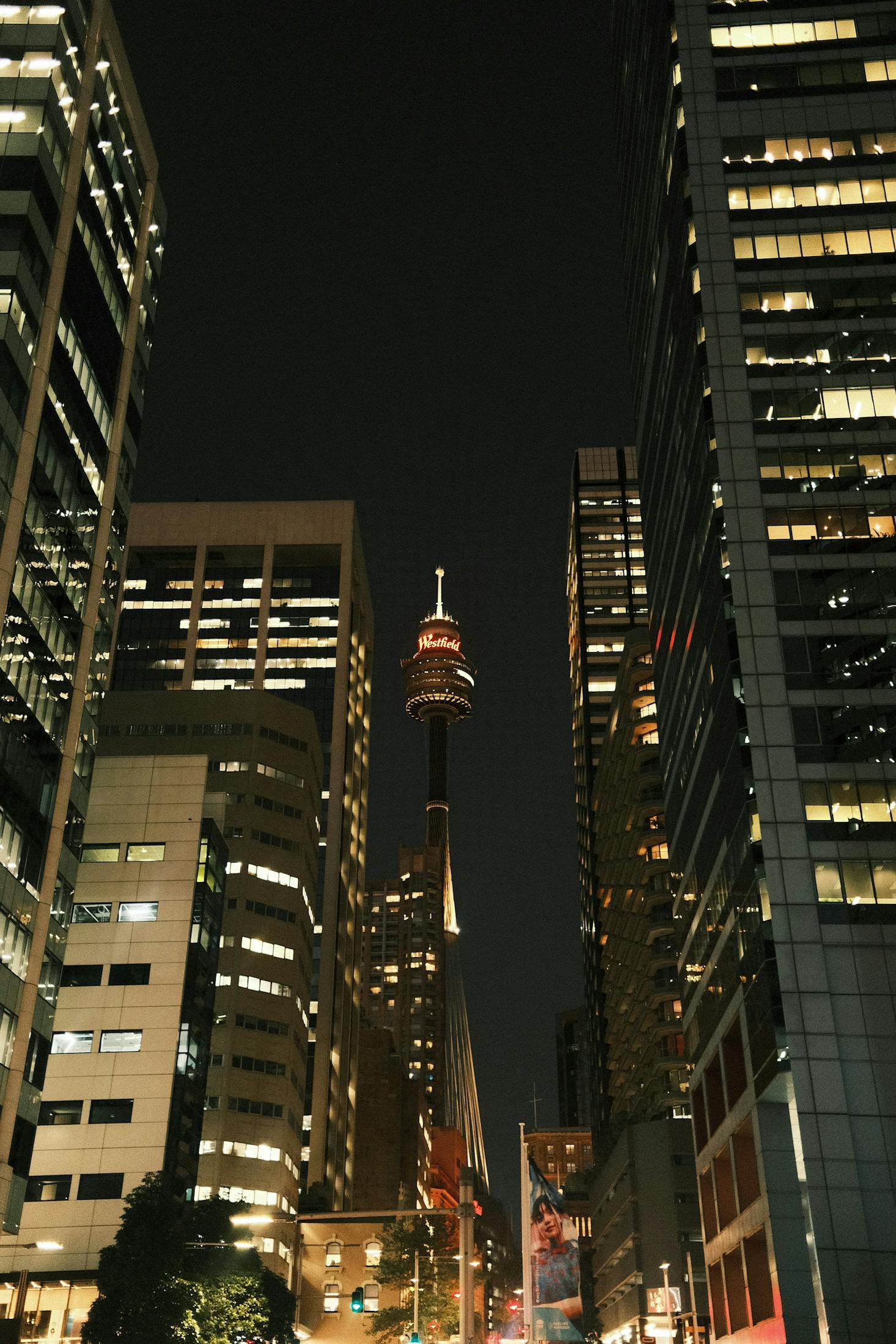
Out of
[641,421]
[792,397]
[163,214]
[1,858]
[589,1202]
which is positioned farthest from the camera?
[589,1202]

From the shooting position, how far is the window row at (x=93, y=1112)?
336 feet

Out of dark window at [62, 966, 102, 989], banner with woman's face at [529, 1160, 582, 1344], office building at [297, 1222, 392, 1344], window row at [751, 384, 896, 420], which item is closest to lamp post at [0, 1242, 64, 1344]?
banner with woman's face at [529, 1160, 582, 1344]

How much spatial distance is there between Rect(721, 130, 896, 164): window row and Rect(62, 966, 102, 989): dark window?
82022mm

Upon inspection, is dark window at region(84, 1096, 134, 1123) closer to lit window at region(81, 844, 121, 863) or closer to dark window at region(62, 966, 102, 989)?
dark window at region(62, 966, 102, 989)

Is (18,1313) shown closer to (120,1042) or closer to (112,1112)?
(112,1112)

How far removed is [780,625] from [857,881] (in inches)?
654

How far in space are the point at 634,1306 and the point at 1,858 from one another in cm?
8534

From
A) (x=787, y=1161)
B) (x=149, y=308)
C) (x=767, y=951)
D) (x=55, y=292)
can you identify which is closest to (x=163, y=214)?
(x=149, y=308)

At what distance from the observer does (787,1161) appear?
227ft

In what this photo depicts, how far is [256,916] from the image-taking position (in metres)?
143

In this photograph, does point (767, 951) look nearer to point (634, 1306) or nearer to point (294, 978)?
point (634, 1306)

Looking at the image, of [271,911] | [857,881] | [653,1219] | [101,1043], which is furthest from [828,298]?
[271,911]

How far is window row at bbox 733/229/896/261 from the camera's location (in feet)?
297

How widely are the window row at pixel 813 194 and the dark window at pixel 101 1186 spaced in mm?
86892
